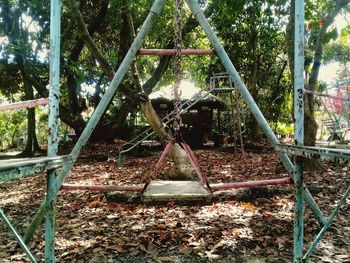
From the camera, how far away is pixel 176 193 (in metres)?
3.12

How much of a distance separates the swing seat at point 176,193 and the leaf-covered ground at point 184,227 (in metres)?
0.69

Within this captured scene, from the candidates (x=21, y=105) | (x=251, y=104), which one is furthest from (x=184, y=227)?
(x=21, y=105)

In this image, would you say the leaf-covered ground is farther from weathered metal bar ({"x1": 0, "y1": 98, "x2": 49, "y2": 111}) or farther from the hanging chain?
weathered metal bar ({"x1": 0, "y1": 98, "x2": 49, "y2": 111})

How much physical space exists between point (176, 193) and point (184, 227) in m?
1.26

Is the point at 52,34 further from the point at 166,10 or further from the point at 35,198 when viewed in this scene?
the point at 166,10

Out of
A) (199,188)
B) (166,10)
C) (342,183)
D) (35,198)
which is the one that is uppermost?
(166,10)

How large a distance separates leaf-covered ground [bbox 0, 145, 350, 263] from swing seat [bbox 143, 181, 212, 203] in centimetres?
69

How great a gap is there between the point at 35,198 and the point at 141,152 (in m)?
6.11

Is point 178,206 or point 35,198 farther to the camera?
point 35,198

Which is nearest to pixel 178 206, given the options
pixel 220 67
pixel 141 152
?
pixel 141 152

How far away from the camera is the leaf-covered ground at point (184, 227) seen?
11.5 feet

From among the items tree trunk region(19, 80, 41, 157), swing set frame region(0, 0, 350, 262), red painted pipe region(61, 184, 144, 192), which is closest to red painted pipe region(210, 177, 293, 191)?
swing set frame region(0, 0, 350, 262)

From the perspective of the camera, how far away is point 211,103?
14.7 metres

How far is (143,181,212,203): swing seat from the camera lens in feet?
9.94
